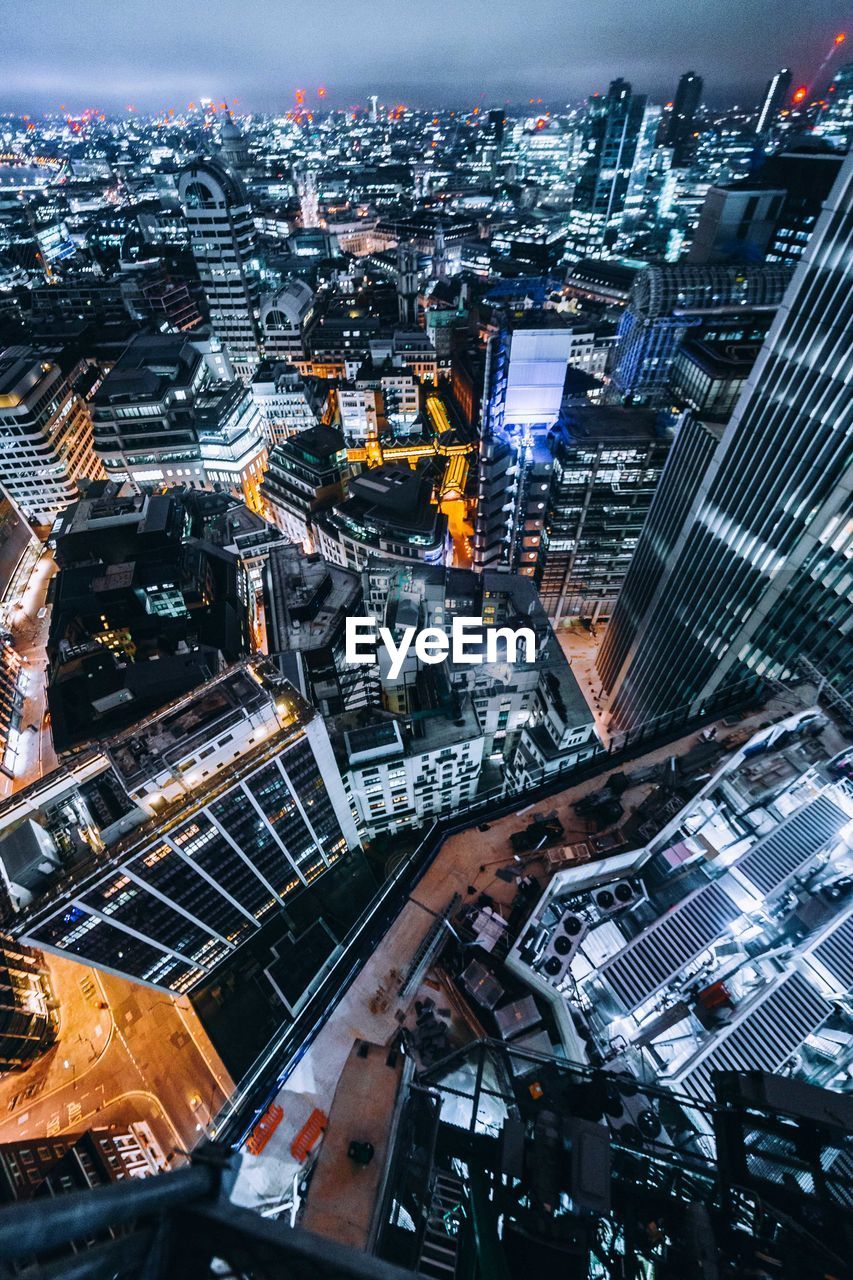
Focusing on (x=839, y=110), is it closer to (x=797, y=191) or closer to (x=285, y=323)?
(x=797, y=191)

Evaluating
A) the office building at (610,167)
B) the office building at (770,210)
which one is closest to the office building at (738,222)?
the office building at (770,210)

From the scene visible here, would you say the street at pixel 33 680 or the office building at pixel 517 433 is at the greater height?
the office building at pixel 517 433

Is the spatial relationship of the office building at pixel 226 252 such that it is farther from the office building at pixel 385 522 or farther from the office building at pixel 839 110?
the office building at pixel 839 110

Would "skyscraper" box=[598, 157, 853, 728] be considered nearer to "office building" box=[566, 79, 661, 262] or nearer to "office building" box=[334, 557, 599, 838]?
"office building" box=[334, 557, 599, 838]

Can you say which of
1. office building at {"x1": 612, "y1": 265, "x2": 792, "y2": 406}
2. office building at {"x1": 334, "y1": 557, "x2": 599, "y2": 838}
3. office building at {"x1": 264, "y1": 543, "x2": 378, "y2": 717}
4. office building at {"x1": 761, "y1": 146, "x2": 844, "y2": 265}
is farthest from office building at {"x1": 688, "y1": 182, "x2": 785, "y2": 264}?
office building at {"x1": 264, "y1": 543, "x2": 378, "y2": 717}

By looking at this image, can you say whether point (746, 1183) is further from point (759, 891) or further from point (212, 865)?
point (212, 865)

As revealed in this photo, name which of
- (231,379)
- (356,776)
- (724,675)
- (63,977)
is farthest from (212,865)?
(231,379)


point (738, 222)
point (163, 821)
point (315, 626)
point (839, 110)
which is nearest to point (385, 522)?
point (315, 626)
